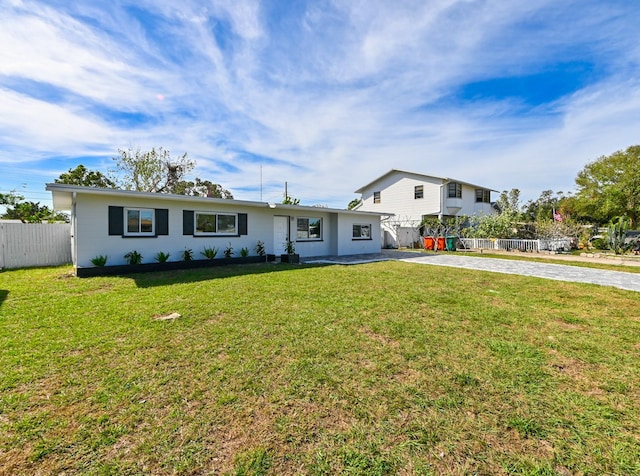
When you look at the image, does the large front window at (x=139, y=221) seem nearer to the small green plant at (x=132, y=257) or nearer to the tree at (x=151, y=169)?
the small green plant at (x=132, y=257)

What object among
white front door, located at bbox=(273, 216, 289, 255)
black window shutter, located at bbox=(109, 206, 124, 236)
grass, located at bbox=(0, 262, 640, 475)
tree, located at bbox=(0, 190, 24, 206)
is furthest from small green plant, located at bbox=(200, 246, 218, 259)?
tree, located at bbox=(0, 190, 24, 206)

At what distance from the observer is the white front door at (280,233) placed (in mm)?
13040

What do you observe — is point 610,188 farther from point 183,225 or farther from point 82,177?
point 82,177

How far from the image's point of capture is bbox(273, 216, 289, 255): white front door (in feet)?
42.8

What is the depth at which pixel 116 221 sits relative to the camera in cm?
910

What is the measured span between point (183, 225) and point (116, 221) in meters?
1.97

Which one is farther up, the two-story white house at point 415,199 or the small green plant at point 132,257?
the two-story white house at point 415,199

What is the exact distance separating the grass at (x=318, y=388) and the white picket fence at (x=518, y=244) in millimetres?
13356

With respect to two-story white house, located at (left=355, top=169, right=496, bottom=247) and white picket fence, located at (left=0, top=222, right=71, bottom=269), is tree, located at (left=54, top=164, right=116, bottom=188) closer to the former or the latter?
white picket fence, located at (left=0, top=222, right=71, bottom=269)

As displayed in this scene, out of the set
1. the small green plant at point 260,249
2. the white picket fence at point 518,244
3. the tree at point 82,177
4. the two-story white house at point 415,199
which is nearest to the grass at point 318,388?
the small green plant at point 260,249

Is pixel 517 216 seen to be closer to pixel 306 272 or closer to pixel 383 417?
pixel 306 272

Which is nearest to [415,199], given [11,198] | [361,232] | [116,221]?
[361,232]

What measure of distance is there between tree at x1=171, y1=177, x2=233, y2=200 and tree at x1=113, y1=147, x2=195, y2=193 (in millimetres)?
831

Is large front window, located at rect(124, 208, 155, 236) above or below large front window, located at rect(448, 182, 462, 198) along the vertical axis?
below
